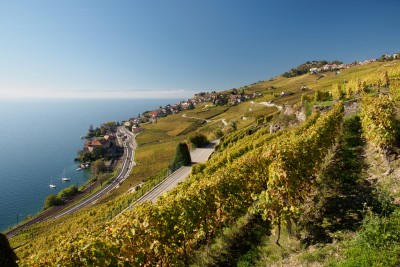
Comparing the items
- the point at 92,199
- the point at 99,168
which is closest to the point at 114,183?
the point at 92,199

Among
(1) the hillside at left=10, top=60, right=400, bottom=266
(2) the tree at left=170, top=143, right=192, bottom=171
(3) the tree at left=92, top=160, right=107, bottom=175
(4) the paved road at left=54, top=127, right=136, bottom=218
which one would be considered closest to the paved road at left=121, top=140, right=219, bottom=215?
(2) the tree at left=170, top=143, right=192, bottom=171

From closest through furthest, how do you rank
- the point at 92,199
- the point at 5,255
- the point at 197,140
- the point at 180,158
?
1. the point at 5,255
2. the point at 180,158
3. the point at 197,140
4. the point at 92,199

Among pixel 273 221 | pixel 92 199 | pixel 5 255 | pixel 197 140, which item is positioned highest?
pixel 273 221

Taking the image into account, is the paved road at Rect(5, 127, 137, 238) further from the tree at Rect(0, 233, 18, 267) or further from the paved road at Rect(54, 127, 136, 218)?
the tree at Rect(0, 233, 18, 267)

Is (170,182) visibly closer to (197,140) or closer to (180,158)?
(180,158)

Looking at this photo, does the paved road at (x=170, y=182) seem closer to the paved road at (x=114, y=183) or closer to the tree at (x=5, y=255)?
the tree at (x=5, y=255)

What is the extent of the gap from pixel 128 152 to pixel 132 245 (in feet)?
429

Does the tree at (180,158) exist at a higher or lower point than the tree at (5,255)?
lower

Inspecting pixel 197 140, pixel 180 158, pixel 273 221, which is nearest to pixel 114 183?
pixel 197 140

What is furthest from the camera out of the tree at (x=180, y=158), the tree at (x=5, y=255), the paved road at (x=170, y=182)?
the tree at (x=180, y=158)

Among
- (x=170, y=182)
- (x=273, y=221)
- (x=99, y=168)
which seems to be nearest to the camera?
(x=273, y=221)

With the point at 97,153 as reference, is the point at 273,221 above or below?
above

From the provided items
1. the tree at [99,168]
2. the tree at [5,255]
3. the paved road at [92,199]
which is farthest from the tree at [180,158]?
the tree at [99,168]

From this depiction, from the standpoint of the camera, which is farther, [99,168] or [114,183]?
[99,168]
